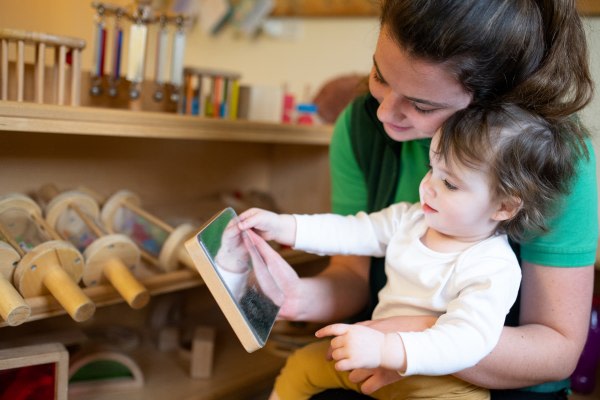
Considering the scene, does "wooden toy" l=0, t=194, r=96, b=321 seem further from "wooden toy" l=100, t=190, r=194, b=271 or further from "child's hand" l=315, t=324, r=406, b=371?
"child's hand" l=315, t=324, r=406, b=371

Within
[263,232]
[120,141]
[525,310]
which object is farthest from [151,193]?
[525,310]

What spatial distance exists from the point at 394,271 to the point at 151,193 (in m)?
0.67

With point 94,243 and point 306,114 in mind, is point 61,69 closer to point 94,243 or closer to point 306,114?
point 94,243

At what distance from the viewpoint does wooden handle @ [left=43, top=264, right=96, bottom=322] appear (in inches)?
30.3

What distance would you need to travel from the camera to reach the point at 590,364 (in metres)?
1.14

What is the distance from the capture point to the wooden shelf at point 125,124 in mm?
790

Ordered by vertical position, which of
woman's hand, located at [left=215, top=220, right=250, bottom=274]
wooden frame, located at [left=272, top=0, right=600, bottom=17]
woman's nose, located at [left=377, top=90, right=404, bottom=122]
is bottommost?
woman's hand, located at [left=215, top=220, right=250, bottom=274]

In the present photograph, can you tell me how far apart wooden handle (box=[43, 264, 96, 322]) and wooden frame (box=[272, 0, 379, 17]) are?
1204 millimetres

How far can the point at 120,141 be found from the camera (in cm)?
121

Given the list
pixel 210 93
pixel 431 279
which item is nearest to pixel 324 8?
pixel 210 93

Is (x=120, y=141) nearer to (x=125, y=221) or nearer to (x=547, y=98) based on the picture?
(x=125, y=221)

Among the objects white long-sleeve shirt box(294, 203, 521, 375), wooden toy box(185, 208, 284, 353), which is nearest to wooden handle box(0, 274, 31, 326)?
wooden toy box(185, 208, 284, 353)

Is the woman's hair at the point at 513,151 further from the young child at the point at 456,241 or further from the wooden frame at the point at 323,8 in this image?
the wooden frame at the point at 323,8

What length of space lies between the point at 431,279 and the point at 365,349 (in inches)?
6.3
